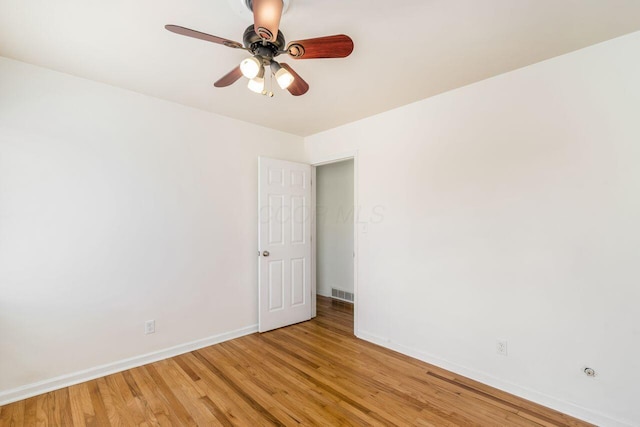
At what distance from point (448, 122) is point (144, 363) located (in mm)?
3680

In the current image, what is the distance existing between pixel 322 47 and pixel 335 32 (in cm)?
38

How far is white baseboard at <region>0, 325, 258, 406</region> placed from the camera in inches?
83.0

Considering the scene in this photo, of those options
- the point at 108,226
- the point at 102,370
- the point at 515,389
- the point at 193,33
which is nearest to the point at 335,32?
the point at 193,33

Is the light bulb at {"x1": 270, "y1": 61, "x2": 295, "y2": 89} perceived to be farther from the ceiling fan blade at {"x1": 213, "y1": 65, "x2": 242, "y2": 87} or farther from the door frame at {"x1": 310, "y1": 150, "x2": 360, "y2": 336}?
the door frame at {"x1": 310, "y1": 150, "x2": 360, "y2": 336}

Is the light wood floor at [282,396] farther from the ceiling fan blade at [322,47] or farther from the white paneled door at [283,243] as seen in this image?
the ceiling fan blade at [322,47]

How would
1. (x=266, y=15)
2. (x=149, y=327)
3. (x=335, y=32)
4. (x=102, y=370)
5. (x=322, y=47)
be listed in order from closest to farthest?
(x=266, y=15)
(x=322, y=47)
(x=335, y=32)
(x=102, y=370)
(x=149, y=327)

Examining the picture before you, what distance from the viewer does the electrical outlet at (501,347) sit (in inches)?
89.4

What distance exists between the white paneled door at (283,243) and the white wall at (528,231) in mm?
1178

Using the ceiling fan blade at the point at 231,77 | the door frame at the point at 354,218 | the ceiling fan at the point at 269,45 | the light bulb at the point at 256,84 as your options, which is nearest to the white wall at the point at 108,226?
the door frame at the point at 354,218

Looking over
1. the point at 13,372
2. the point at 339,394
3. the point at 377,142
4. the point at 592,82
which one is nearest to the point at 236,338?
the point at 339,394

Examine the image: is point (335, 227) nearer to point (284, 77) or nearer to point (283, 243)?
point (283, 243)

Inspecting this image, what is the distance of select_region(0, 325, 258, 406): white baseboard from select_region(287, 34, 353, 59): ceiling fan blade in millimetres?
2936

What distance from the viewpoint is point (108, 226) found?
8.23 feet

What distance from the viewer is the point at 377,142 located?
A: 321 centimetres
